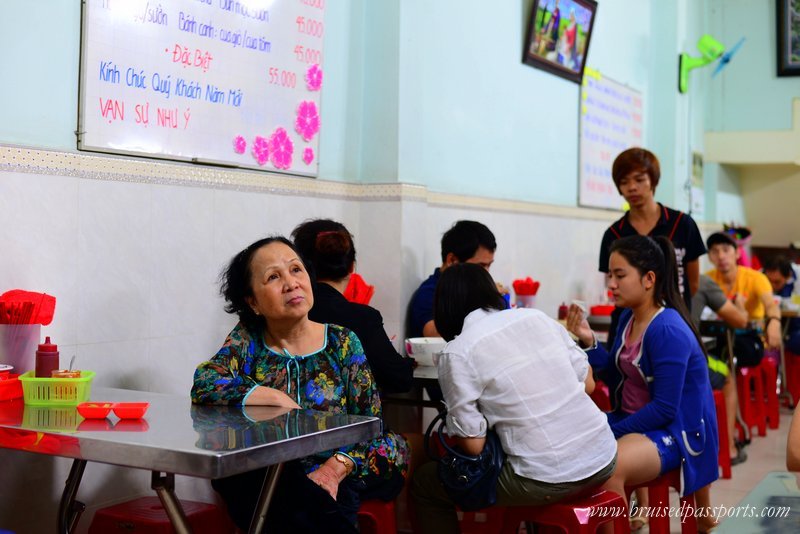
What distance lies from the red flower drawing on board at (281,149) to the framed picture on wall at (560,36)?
215 centimetres

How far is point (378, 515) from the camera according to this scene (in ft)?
9.02

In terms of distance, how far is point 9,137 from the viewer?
8.93ft

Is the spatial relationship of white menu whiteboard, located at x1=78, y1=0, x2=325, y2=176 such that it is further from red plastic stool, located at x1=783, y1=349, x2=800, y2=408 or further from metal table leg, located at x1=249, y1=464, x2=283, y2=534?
red plastic stool, located at x1=783, y1=349, x2=800, y2=408

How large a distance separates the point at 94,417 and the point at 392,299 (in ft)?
6.80

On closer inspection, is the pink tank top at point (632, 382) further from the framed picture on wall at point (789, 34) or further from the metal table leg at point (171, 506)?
the framed picture on wall at point (789, 34)

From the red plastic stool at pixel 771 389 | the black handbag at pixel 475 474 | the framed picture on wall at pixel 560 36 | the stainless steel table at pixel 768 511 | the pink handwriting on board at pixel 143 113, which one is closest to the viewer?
the stainless steel table at pixel 768 511

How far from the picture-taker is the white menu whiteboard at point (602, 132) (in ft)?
20.3

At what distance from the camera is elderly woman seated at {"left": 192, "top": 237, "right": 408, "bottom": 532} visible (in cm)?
254

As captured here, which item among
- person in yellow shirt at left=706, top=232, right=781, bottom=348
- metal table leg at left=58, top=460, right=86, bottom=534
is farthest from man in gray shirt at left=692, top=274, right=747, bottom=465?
metal table leg at left=58, top=460, right=86, bottom=534

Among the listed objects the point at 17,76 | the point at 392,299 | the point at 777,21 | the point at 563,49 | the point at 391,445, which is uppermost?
the point at 777,21

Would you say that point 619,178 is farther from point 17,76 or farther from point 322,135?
point 17,76

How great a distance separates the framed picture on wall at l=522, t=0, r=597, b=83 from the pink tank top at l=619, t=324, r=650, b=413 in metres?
2.54

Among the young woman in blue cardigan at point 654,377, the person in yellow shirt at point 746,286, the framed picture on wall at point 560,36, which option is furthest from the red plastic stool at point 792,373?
the young woman in blue cardigan at point 654,377

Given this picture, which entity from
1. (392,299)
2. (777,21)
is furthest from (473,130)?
(777,21)
